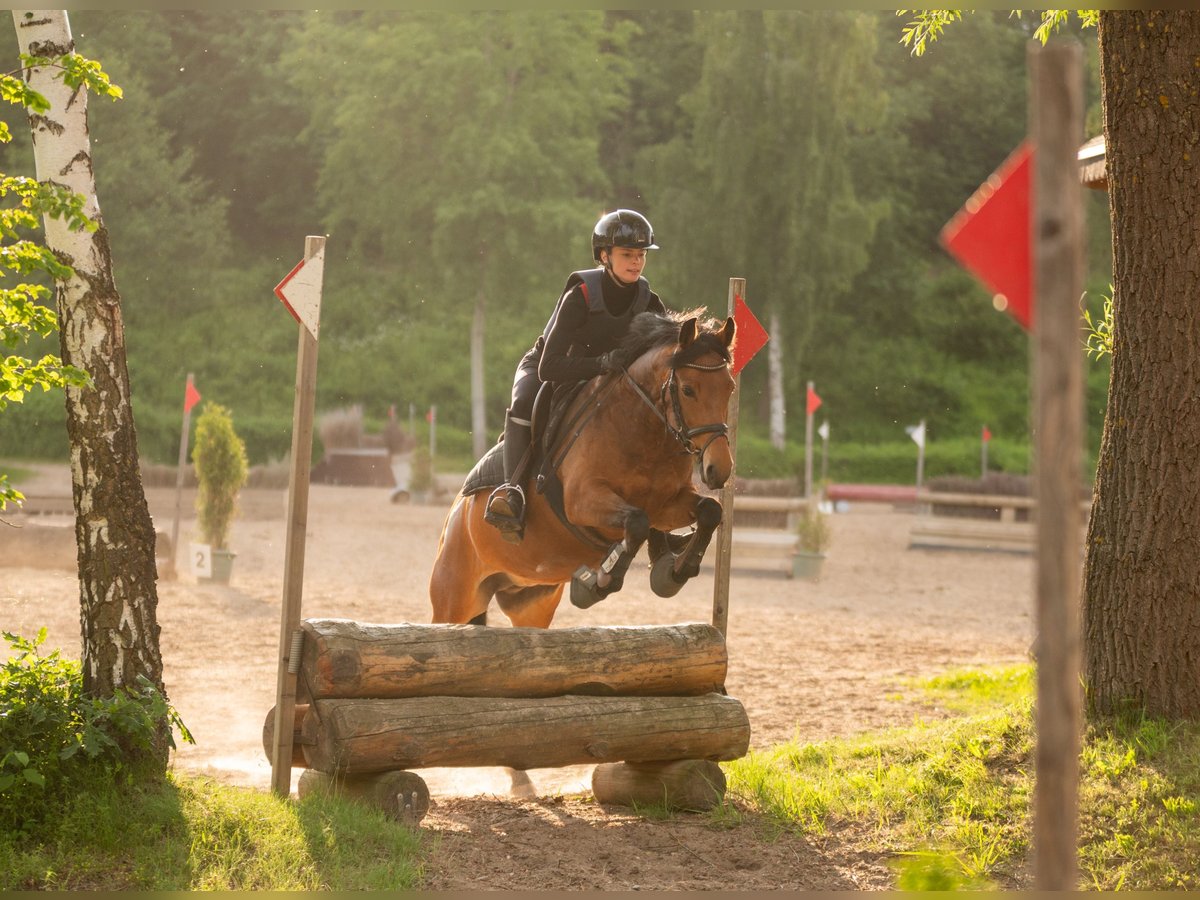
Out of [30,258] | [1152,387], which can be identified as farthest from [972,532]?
[30,258]

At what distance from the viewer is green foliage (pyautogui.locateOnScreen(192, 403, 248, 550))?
13031 mm

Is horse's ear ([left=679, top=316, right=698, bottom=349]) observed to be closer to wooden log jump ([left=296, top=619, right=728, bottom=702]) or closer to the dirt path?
wooden log jump ([left=296, top=619, right=728, bottom=702])

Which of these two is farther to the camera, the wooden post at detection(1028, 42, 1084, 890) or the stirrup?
the stirrup

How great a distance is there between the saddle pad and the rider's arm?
62 centimetres

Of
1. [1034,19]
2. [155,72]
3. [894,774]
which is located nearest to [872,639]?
[894,774]

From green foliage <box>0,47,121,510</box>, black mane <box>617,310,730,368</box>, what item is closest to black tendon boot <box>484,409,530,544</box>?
black mane <box>617,310,730,368</box>

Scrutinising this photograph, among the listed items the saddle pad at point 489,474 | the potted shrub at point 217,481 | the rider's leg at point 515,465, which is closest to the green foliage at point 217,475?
the potted shrub at point 217,481

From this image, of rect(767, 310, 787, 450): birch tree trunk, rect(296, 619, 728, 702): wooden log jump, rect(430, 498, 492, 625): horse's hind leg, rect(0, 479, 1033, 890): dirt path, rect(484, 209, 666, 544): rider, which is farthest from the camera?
rect(767, 310, 787, 450): birch tree trunk

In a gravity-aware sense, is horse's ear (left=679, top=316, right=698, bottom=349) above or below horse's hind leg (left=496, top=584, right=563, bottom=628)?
above

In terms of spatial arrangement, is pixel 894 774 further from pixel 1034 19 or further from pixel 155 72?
pixel 1034 19

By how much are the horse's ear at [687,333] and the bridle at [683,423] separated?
3.8 inches

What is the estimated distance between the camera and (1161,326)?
219 inches

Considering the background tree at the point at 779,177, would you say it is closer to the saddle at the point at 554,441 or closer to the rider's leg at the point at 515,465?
the rider's leg at the point at 515,465

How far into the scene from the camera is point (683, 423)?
529 cm
